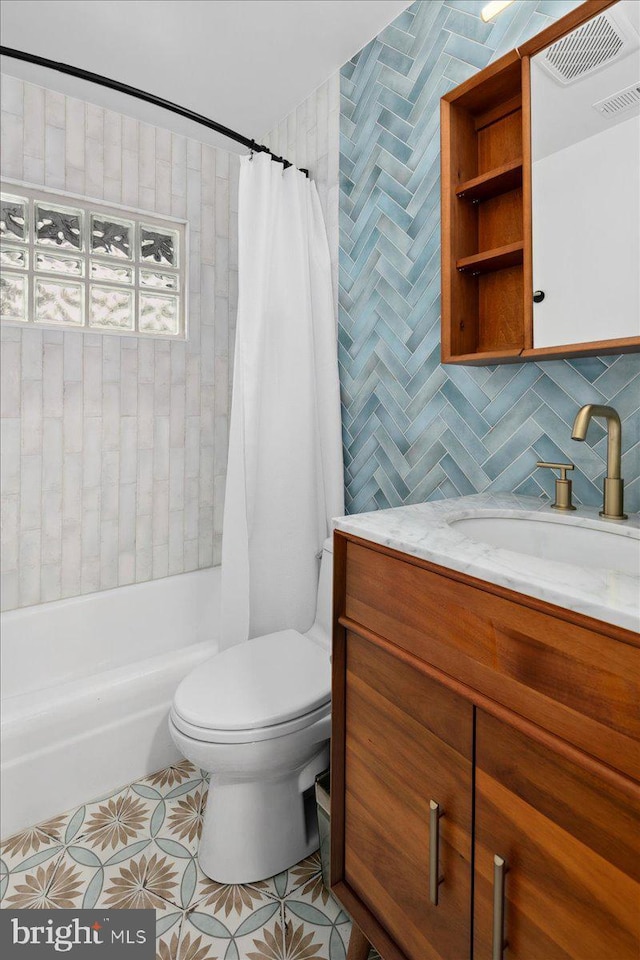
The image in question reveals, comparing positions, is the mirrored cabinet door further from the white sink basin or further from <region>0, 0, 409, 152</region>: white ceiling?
<region>0, 0, 409, 152</region>: white ceiling

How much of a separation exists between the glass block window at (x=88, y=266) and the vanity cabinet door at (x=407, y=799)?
182 cm

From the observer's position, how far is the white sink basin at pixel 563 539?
971mm

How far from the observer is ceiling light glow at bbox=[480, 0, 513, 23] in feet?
4.05

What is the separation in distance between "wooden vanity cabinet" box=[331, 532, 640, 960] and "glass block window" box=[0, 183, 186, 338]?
1.70 metres

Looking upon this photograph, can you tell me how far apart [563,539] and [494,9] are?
4.29 feet

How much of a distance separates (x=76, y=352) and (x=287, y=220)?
1002mm

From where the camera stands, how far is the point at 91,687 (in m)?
1.63

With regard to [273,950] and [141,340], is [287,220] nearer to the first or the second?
[141,340]

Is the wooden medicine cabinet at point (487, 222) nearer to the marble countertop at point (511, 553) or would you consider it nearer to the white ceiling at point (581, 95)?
the white ceiling at point (581, 95)

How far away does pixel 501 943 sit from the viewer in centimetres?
73

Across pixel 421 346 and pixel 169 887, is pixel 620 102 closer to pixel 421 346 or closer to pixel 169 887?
pixel 421 346

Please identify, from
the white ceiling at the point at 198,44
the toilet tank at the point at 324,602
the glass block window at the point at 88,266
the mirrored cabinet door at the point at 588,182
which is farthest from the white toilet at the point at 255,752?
the white ceiling at the point at 198,44

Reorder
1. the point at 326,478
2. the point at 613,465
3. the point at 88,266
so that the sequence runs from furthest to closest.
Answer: the point at 88,266, the point at 326,478, the point at 613,465

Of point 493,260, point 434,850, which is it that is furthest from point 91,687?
point 493,260
